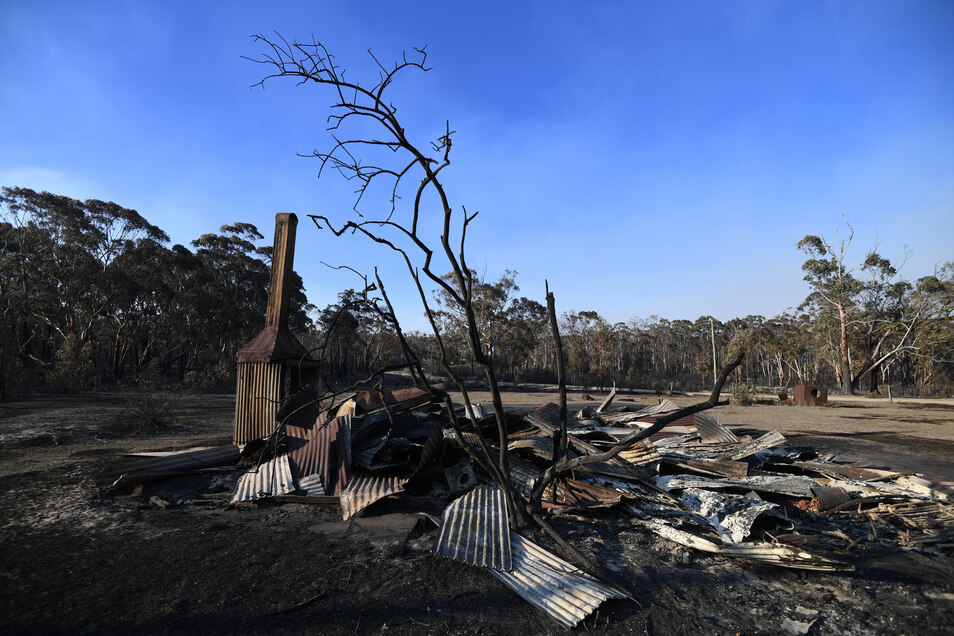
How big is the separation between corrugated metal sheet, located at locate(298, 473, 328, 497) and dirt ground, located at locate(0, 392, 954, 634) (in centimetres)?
20

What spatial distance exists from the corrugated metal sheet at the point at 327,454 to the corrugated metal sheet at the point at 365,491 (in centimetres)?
21

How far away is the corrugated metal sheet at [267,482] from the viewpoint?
15.7 ft

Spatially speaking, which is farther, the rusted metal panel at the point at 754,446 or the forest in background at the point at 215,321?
the forest in background at the point at 215,321

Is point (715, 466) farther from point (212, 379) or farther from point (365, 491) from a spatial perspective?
point (212, 379)

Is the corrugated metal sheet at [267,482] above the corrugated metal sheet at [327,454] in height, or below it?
below

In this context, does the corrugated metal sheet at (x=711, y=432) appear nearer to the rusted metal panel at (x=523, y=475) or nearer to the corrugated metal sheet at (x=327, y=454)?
the rusted metal panel at (x=523, y=475)

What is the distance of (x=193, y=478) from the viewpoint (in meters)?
5.50

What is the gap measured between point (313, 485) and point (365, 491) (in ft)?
2.52

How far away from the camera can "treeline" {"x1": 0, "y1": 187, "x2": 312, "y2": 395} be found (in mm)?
23953

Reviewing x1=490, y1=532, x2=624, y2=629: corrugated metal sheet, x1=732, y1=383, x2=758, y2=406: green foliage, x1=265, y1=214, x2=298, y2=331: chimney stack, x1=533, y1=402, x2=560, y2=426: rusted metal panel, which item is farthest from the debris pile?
x1=732, y1=383, x2=758, y2=406: green foliage

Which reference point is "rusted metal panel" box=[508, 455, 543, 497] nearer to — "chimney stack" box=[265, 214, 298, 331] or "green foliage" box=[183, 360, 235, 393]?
"chimney stack" box=[265, 214, 298, 331]

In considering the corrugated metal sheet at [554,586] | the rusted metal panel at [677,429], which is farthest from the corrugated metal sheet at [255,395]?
the rusted metal panel at [677,429]

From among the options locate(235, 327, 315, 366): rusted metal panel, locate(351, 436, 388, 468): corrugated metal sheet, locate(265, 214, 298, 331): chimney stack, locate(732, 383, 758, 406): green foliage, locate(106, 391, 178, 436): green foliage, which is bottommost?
locate(732, 383, 758, 406): green foliage

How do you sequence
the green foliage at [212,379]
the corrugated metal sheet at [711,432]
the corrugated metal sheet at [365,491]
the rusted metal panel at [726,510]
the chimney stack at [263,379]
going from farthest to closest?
the green foliage at [212,379]
the chimney stack at [263,379]
the corrugated metal sheet at [711,432]
the corrugated metal sheet at [365,491]
the rusted metal panel at [726,510]
